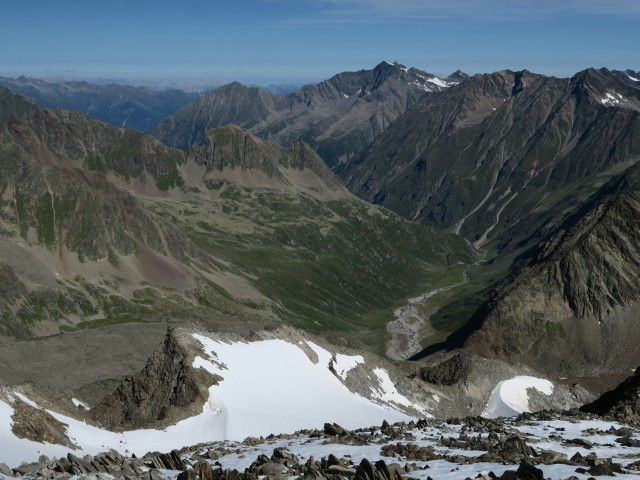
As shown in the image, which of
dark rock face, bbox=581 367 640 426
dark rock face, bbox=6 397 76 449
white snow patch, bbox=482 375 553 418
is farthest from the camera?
white snow patch, bbox=482 375 553 418

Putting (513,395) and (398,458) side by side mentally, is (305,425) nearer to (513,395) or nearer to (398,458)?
(398,458)

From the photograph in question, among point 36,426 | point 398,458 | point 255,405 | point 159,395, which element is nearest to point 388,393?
point 255,405

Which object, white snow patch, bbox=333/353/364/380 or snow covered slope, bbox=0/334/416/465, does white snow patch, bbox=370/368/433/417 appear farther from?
white snow patch, bbox=333/353/364/380

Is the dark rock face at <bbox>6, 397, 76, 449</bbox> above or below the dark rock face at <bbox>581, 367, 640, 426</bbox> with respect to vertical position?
above

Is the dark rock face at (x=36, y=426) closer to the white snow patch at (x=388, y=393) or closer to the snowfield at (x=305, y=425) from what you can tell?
A: the snowfield at (x=305, y=425)

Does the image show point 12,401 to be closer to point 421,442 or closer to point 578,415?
point 421,442

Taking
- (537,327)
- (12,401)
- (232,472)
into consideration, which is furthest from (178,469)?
(537,327)

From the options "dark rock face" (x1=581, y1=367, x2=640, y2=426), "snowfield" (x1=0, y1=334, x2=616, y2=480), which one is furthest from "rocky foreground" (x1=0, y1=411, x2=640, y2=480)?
"dark rock face" (x1=581, y1=367, x2=640, y2=426)
